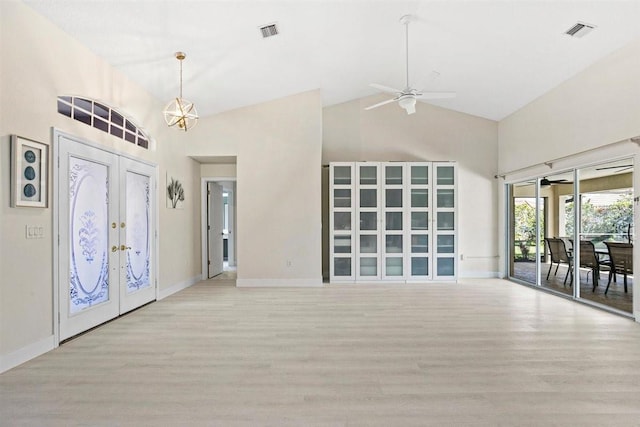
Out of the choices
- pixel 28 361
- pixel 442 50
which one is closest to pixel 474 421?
pixel 28 361

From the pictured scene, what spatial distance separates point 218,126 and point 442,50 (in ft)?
12.7

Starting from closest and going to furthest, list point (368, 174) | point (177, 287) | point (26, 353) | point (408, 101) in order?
point (26, 353) < point (408, 101) < point (177, 287) < point (368, 174)

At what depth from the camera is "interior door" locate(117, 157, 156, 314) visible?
436cm

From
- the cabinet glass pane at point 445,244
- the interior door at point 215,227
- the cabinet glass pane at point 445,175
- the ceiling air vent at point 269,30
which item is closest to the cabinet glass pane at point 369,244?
the cabinet glass pane at point 445,244

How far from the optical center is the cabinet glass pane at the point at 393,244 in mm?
6613

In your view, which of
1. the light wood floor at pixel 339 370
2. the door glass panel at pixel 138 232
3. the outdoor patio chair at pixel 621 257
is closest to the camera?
the light wood floor at pixel 339 370

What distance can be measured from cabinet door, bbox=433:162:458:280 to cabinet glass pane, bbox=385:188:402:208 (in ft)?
2.26

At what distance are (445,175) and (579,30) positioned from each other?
9.89 feet

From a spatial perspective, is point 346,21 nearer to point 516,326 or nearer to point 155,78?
point 155,78

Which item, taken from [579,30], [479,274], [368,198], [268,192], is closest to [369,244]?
[368,198]

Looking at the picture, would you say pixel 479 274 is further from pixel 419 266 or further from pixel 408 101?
pixel 408 101

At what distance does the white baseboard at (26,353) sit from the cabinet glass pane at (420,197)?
567cm

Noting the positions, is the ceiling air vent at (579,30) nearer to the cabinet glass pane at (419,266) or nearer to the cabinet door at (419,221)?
the cabinet door at (419,221)

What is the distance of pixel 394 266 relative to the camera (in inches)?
261
